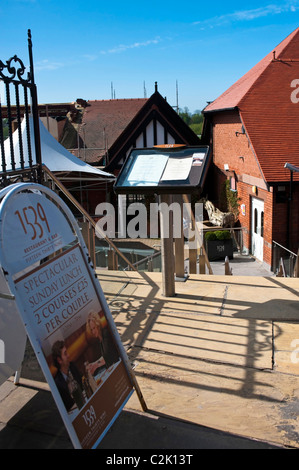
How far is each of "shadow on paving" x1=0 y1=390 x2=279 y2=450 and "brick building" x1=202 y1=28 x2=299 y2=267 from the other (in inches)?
483

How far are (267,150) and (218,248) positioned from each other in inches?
155

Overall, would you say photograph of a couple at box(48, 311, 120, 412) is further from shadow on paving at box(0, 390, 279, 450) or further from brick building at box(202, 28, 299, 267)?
brick building at box(202, 28, 299, 267)

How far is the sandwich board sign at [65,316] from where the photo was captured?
251cm

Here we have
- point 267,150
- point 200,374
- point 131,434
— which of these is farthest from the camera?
point 267,150

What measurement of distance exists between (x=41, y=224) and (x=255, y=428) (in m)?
2.10

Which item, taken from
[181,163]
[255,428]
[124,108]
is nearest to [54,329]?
[255,428]

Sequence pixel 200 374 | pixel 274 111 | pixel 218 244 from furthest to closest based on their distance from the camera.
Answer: pixel 274 111
pixel 218 244
pixel 200 374

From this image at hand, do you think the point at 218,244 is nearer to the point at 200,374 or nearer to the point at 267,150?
the point at 267,150

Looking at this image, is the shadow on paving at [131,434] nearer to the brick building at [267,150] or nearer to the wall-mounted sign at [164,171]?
the wall-mounted sign at [164,171]

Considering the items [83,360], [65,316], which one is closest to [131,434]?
[83,360]

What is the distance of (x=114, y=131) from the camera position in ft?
79.1

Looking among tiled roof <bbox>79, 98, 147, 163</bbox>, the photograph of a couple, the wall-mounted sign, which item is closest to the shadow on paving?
the photograph of a couple

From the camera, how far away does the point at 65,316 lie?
2779 millimetres

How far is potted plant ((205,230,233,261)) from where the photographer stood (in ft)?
54.3
